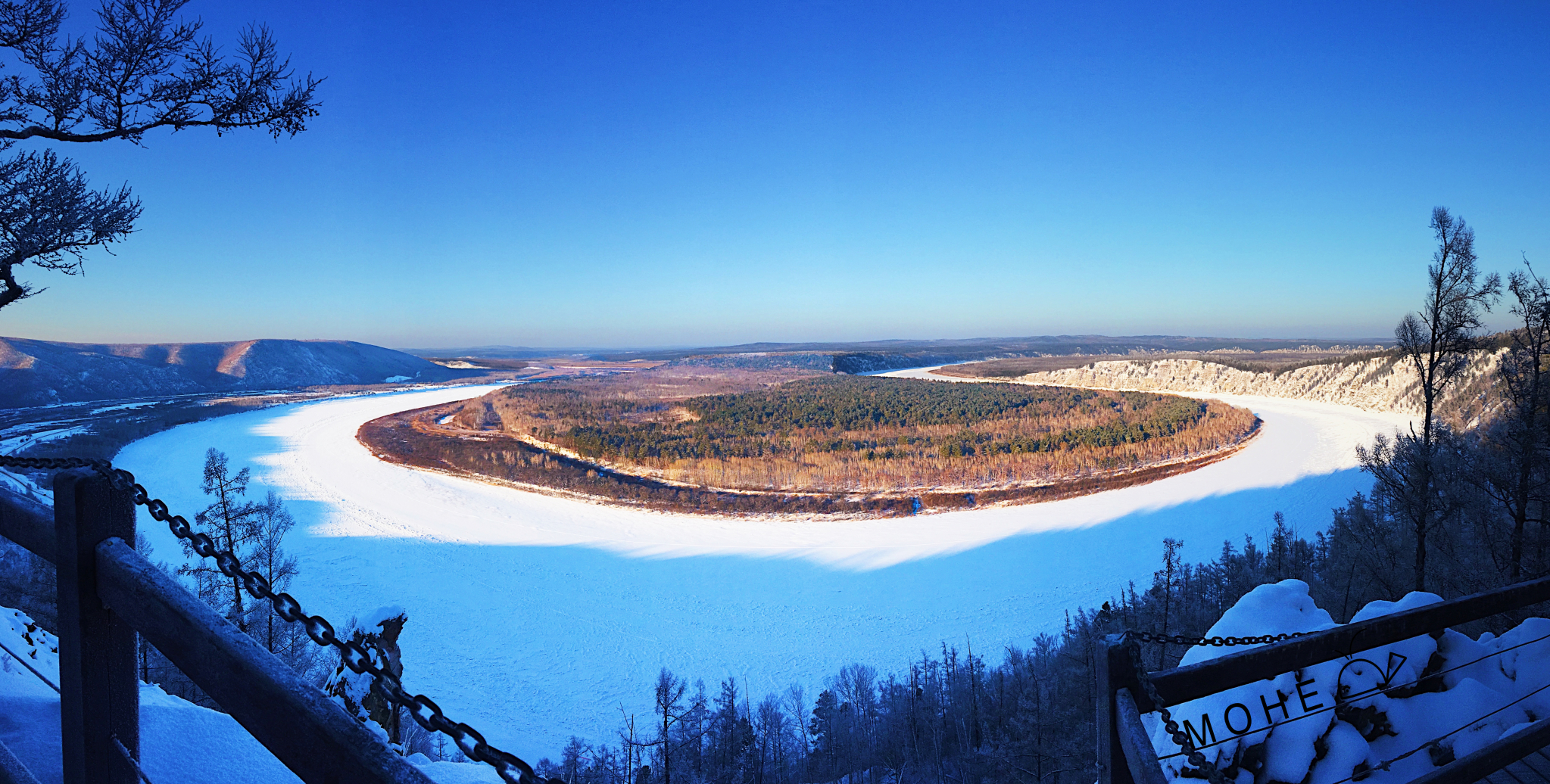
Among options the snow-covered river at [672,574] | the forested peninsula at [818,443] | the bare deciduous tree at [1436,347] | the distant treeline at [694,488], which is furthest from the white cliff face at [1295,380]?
the bare deciduous tree at [1436,347]

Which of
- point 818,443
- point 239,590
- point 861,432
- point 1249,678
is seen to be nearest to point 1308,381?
point 861,432

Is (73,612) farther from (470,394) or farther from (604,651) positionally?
(470,394)

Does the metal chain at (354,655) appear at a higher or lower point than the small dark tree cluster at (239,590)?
higher

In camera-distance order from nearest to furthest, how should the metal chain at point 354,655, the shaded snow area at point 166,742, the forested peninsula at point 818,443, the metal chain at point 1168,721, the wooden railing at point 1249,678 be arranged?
the metal chain at point 354,655
the metal chain at point 1168,721
the wooden railing at point 1249,678
the shaded snow area at point 166,742
the forested peninsula at point 818,443

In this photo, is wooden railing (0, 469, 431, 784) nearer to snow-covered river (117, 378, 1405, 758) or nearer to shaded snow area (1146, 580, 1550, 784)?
shaded snow area (1146, 580, 1550, 784)

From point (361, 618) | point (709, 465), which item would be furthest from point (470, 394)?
point (361, 618)

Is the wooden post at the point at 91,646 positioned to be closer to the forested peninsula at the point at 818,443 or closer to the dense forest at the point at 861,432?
the forested peninsula at the point at 818,443

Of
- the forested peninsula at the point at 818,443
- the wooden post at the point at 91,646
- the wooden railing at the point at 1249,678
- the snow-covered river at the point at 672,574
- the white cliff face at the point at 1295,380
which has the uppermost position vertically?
the wooden post at the point at 91,646
